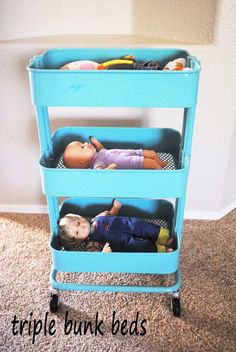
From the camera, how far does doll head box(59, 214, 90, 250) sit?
3.99 ft

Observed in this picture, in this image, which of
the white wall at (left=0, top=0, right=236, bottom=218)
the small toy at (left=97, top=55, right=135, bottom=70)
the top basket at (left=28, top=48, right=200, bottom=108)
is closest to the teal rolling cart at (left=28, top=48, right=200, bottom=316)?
the top basket at (left=28, top=48, right=200, bottom=108)

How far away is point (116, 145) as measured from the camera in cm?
130

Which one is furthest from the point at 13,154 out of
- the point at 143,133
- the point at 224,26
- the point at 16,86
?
the point at 224,26

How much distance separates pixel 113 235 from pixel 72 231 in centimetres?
14

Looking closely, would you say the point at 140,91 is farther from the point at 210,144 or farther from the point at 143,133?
the point at 210,144

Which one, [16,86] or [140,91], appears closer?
[140,91]

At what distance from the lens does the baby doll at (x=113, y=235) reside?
4.01 feet

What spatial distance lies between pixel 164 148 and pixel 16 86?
0.63 meters

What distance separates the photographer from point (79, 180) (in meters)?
1.05

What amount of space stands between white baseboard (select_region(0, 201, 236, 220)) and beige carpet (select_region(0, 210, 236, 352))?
10 centimetres

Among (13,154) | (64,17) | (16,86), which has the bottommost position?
(13,154)

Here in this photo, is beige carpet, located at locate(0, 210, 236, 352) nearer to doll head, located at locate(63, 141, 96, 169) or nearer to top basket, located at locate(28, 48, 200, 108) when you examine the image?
doll head, located at locate(63, 141, 96, 169)

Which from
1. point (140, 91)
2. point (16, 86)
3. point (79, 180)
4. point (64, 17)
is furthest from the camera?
point (64, 17)

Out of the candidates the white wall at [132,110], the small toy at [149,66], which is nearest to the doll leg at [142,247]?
the white wall at [132,110]
